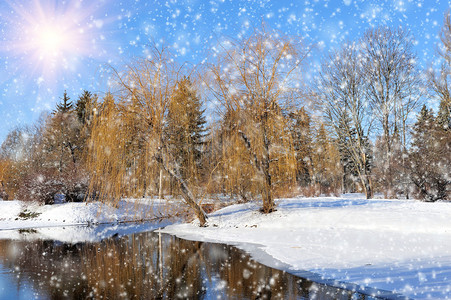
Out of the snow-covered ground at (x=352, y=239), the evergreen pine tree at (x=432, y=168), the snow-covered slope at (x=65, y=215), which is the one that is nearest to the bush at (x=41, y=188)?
the snow-covered slope at (x=65, y=215)

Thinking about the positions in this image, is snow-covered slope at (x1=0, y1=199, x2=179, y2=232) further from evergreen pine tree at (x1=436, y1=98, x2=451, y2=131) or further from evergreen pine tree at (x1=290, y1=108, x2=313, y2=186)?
evergreen pine tree at (x1=436, y1=98, x2=451, y2=131)

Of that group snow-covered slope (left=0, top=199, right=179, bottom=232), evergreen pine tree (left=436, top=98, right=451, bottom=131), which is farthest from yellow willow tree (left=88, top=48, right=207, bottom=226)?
evergreen pine tree (left=436, top=98, right=451, bottom=131)

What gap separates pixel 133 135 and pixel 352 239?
24.9 feet

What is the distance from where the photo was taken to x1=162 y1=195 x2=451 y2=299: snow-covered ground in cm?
476

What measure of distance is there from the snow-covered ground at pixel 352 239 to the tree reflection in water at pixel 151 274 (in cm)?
71

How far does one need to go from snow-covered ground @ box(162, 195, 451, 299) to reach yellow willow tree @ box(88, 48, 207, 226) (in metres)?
2.64

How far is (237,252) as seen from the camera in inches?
293

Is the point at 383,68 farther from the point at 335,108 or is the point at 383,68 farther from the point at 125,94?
the point at 125,94

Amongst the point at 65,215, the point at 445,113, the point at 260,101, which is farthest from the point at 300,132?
the point at 65,215

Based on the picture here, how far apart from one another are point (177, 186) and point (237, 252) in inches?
193

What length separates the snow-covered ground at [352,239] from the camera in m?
4.76

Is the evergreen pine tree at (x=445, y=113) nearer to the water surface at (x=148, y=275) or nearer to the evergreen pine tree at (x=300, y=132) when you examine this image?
the evergreen pine tree at (x=300, y=132)

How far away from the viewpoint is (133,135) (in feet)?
35.0

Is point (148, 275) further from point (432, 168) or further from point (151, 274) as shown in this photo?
point (432, 168)
